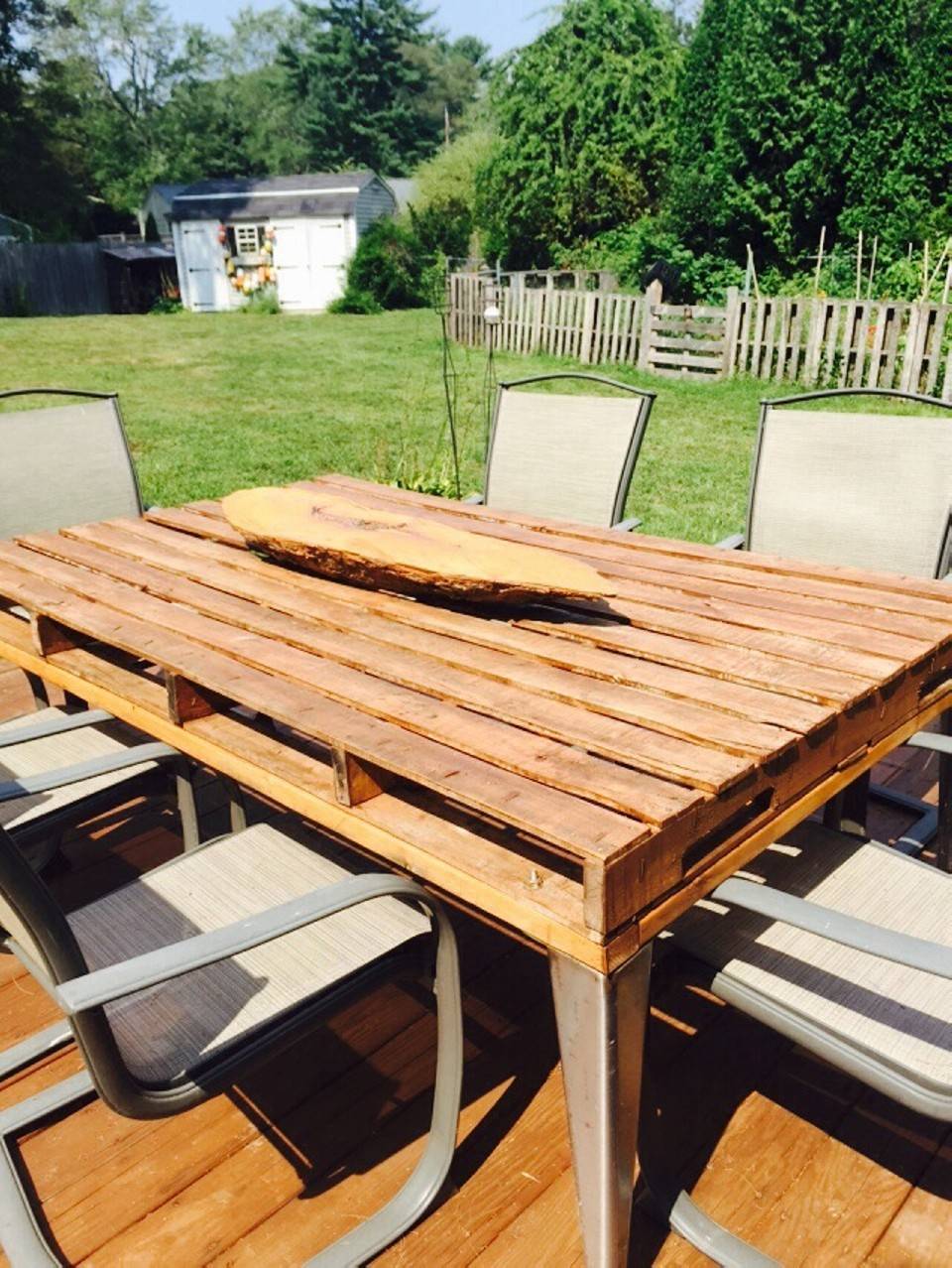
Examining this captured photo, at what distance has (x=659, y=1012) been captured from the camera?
1983mm

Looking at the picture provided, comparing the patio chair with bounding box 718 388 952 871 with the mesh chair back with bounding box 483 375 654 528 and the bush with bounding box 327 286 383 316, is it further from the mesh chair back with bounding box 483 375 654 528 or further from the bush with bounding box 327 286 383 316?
the bush with bounding box 327 286 383 316

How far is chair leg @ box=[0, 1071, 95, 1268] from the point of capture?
4.85ft

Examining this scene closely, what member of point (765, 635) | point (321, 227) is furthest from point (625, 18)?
point (765, 635)

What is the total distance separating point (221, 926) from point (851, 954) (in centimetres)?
98

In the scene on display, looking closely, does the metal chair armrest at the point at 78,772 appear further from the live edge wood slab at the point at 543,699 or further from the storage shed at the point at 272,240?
the storage shed at the point at 272,240

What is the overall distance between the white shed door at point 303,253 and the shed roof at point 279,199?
1.17 feet

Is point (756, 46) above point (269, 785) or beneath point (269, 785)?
above

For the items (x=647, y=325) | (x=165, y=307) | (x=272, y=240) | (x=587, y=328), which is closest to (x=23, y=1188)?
(x=647, y=325)

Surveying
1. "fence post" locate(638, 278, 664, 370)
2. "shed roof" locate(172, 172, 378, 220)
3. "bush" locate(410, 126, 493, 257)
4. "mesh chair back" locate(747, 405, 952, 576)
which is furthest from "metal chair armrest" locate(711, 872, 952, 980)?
"shed roof" locate(172, 172, 378, 220)

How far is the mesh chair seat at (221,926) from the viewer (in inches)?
53.7

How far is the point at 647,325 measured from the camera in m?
10.3

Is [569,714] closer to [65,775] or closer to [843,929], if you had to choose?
[843,929]

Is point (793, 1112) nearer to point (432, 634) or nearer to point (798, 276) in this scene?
point (432, 634)

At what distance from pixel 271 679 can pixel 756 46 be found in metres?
14.3
